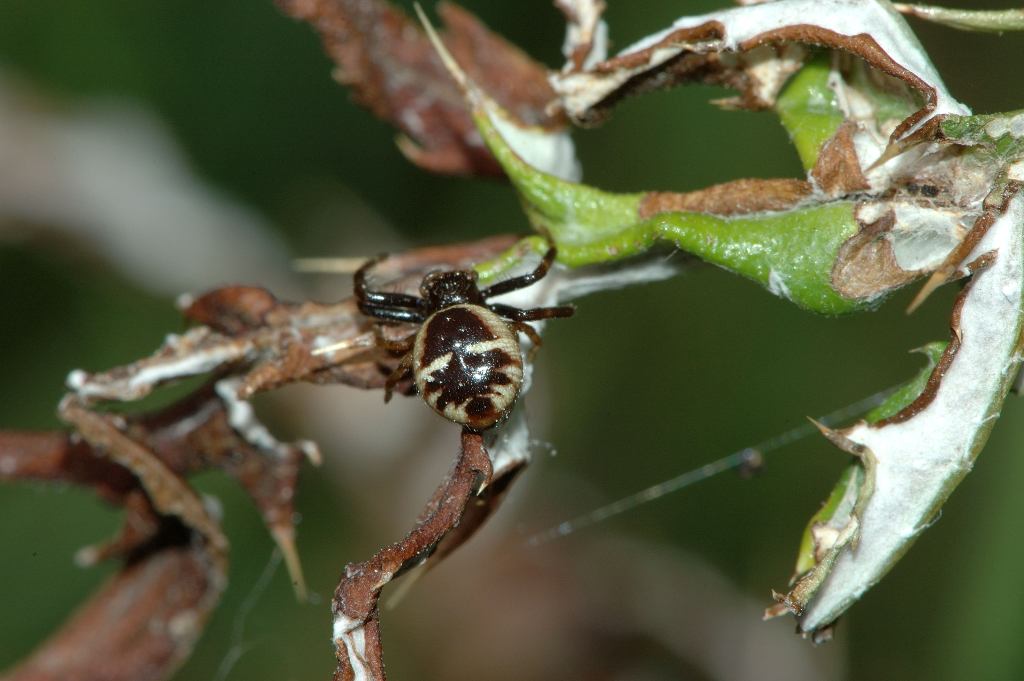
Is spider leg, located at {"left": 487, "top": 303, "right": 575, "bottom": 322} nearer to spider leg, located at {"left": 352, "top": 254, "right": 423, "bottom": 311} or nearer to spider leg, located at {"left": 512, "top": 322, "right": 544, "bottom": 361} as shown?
spider leg, located at {"left": 512, "top": 322, "right": 544, "bottom": 361}

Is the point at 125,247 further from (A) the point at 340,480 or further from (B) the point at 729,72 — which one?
(B) the point at 729,72

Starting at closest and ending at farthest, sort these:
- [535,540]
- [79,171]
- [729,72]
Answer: [729,72] < [79,171] < [535,540]

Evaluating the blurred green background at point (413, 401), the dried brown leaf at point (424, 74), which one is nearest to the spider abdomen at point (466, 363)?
the dried brown leaf at point (424, 74)

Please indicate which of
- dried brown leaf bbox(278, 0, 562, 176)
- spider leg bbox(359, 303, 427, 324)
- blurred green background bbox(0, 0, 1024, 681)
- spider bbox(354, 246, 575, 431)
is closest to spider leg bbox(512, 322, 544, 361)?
spider bbox(354, 246, 575, 431)

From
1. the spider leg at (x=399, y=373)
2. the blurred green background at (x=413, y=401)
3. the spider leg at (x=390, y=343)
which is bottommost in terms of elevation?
the blurred green background at (x=413, y=401)

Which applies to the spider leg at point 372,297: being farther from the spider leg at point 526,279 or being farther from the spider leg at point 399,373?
the spider leg at point 526,279

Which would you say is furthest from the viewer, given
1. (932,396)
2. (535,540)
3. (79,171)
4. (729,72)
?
(535,540)

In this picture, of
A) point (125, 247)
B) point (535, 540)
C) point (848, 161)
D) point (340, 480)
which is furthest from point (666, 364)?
point (848, 161)
